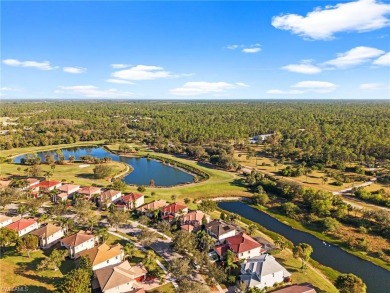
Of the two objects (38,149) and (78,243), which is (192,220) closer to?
(78,243)

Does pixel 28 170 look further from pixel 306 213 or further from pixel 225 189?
pixel 306 213

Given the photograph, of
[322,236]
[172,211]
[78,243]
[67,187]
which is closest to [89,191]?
[67,187]

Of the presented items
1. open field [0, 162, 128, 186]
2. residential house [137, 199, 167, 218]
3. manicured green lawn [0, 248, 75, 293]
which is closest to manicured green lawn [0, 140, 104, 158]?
open field [0, 162, 128, 186]

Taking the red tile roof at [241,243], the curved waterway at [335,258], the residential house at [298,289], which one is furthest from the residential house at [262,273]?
the curved waterway at [335,258]

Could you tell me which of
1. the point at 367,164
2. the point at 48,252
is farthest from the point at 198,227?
the point at 367,164

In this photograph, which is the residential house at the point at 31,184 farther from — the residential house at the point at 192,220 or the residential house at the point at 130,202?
the residential house at the point at 192,220

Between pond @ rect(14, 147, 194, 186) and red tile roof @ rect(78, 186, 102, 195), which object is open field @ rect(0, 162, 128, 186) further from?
red tile roof @ rect(78, 186, 102, 195)
